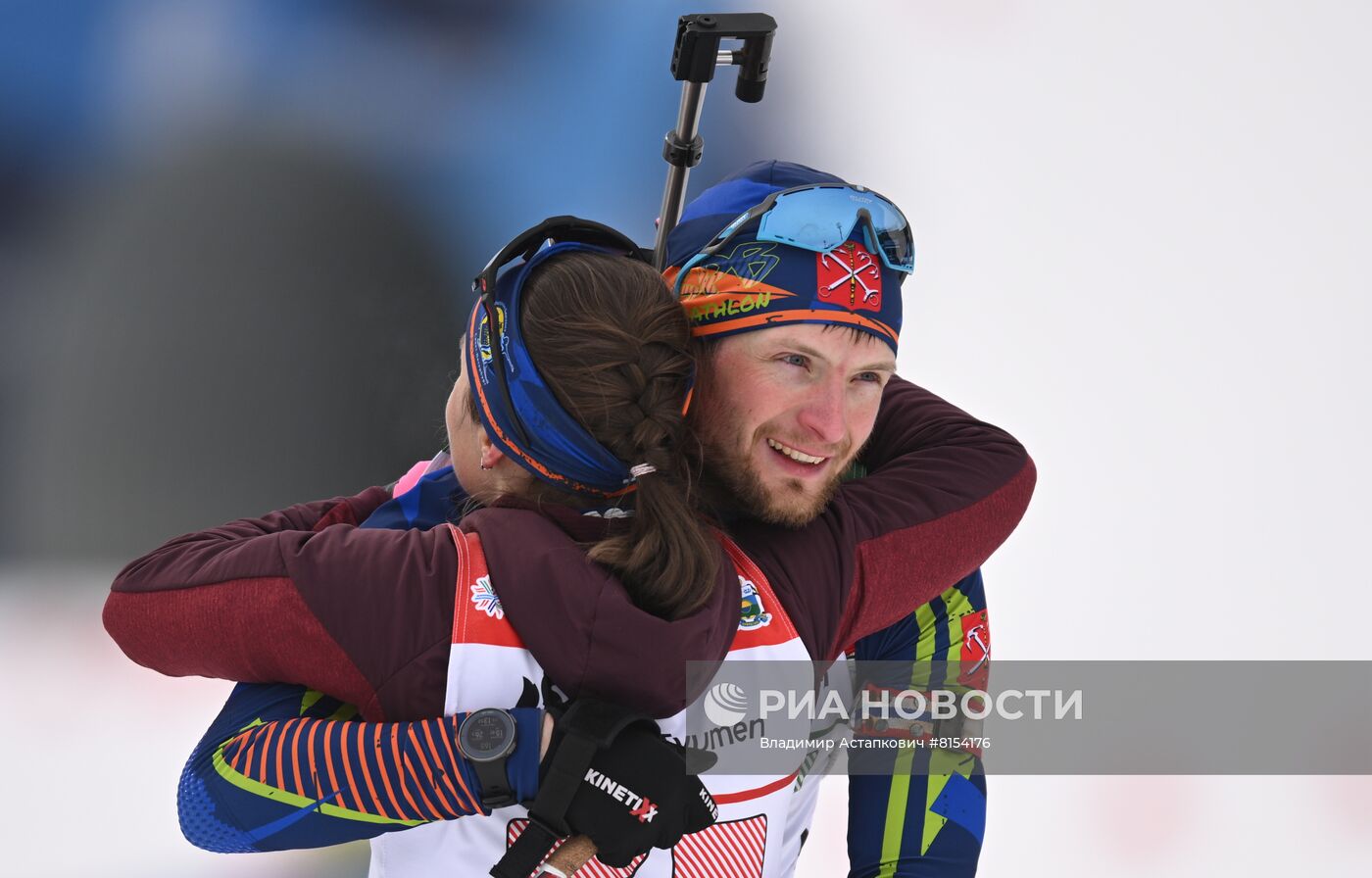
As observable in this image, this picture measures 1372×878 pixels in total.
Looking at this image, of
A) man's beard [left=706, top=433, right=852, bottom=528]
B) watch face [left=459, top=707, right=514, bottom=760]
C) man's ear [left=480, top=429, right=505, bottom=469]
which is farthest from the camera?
man's beard [left=706, top=433, right=852, bottom=528]

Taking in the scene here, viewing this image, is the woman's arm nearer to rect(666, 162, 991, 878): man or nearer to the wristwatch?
the wristwatch

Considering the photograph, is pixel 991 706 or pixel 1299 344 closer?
pixel 991 706

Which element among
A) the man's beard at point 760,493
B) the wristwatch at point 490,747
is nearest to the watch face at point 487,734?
the wristwatch at point 490,747

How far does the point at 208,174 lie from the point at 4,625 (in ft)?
3.96

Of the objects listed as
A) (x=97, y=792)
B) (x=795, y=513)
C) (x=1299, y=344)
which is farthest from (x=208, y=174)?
(x=1299, y=344)

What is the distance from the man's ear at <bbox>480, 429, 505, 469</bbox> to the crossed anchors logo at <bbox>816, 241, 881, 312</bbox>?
1.60 ft

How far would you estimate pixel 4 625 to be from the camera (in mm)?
3229

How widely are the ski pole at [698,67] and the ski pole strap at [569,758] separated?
937mm

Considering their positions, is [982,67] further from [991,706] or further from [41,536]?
[41,536]

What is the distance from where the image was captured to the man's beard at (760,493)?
5.38 feet

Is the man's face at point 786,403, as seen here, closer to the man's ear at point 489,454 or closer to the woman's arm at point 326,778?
the man's ear at point 489,454

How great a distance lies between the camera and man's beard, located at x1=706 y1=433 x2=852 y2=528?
1.64m

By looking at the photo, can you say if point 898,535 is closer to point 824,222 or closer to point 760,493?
point 760,493

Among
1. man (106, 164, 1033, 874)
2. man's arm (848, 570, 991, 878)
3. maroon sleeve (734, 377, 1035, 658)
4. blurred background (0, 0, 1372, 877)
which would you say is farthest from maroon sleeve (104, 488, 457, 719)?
blurred background (0, 0, 1372, 877)
